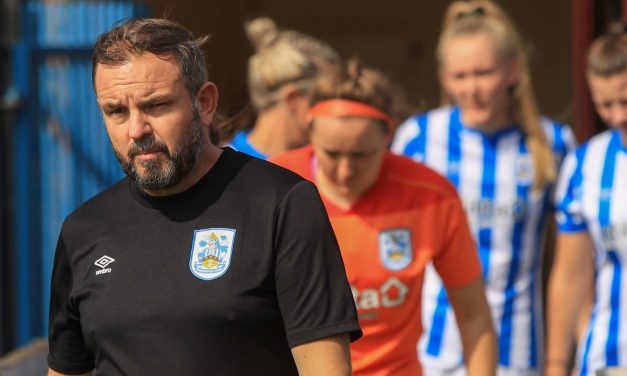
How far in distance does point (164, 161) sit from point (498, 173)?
281 cm

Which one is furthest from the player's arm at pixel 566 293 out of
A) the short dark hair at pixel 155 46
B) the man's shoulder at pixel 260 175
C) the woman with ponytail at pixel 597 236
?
the short dark hair at pixel 155 46

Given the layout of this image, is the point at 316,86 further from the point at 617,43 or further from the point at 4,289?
the point at 4,289

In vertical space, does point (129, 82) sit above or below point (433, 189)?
above

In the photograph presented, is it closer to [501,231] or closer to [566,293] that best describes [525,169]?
[501,231]

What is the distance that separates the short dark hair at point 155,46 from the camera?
2.61 meters

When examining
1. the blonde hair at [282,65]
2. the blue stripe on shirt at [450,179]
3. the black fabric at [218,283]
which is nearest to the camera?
the black fabric at [218,283]

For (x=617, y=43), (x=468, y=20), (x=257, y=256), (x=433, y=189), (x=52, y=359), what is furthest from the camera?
(x=468, y=20)

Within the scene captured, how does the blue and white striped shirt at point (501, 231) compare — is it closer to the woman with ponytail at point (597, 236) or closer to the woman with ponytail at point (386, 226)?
the woman with ponytail at point (597, 236)

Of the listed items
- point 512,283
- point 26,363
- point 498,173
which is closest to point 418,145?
point 498,173

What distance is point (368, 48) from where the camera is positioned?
8.84 m

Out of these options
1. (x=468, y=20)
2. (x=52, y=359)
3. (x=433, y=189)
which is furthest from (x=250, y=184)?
(x=468, y=20)

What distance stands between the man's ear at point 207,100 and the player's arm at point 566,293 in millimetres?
2401

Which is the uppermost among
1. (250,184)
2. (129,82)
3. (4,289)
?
(129,82)

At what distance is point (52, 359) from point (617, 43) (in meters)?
2.70
